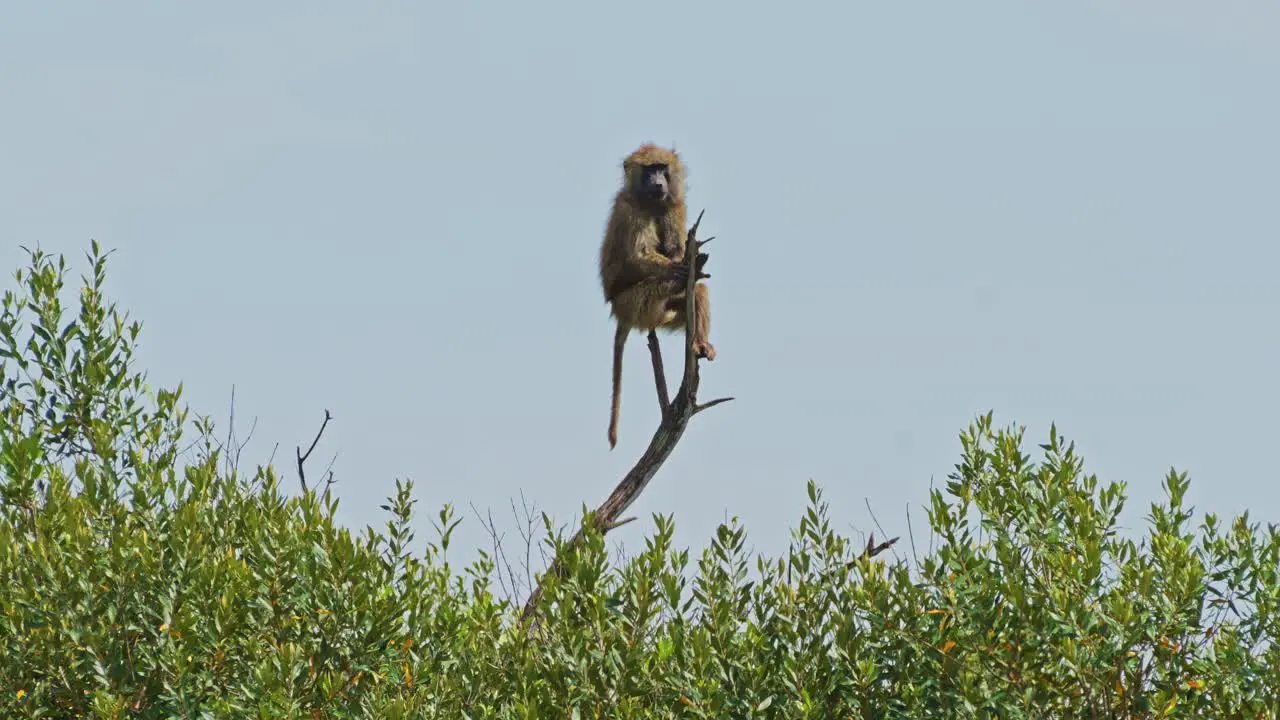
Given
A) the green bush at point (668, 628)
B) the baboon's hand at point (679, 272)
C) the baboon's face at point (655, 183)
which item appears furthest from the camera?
the baboon's face at point (655, 183)

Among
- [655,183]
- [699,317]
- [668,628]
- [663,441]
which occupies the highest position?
[655,183]

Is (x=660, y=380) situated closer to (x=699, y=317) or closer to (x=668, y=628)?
(x=699, y=317)

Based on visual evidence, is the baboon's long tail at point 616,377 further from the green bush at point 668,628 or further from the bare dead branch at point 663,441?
the green bush at point 668,628

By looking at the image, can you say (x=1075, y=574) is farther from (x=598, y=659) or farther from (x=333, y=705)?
(x=333, y=705)

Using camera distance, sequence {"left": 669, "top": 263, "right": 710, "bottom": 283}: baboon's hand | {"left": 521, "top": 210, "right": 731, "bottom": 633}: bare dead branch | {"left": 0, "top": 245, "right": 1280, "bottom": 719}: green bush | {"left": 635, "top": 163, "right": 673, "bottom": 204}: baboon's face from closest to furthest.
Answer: {"left": 0, "top": 245, "right": 1280, "bottom": 719}: green bush < {"left": 521, "top": 210, "right": 731, "bottom": 633}: bare dead branch < {"left": 669, "top": 263, "right": 710, "bottom": 283}: baboon's hand < {"left": 635, "top": 163, "right": 673, "bottom": 204}: baboon's face

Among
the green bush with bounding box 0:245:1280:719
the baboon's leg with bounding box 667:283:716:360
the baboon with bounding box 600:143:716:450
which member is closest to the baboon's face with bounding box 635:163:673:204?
the baboon with bounding box 600:143:716:450

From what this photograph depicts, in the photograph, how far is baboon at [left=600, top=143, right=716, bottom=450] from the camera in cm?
1151

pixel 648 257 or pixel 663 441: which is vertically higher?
pixel 648 257

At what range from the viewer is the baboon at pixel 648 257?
1151cm

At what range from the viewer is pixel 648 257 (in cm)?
1190

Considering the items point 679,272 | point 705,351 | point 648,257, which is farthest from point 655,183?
point 705,351

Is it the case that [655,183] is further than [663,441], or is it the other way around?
[655,183]

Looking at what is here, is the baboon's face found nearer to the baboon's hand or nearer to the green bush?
the baboon's hand

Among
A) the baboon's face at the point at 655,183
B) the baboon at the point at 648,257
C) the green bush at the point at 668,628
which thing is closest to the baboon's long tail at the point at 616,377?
the baboon at the point at 648,257
